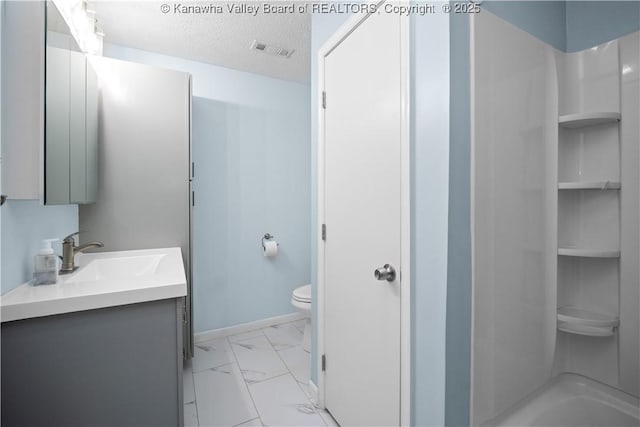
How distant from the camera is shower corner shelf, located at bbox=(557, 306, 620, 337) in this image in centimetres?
127

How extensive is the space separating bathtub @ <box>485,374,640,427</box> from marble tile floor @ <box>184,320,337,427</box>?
3.15ft

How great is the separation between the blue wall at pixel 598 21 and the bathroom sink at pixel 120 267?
7.83ft

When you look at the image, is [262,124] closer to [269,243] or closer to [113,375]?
[269,243]

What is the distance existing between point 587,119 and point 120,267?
2.55 meters

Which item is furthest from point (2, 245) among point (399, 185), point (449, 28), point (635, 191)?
point (635, 191)

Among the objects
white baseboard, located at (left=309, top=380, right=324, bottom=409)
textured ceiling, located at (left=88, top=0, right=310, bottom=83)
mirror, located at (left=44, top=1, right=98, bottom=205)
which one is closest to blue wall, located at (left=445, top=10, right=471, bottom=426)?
white baseboard, located at (left=309, top=380, right=324, bottom=409)

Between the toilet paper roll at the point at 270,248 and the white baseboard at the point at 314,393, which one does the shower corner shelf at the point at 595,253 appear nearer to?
the white baseboard at the point at 314,393

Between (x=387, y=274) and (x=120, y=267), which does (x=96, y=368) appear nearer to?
(x=120, y=267)

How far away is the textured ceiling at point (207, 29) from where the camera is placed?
6.04ft

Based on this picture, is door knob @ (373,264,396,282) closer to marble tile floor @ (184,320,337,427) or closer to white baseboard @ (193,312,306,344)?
marble tile floor @ (184,320,337,427)

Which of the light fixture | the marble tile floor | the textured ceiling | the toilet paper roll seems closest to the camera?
the light fixture

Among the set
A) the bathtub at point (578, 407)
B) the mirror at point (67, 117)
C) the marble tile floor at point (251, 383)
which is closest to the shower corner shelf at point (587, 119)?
the bathtub at point (578, 407)

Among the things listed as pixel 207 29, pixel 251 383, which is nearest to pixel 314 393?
pixel 251 383

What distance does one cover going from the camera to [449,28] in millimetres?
949
